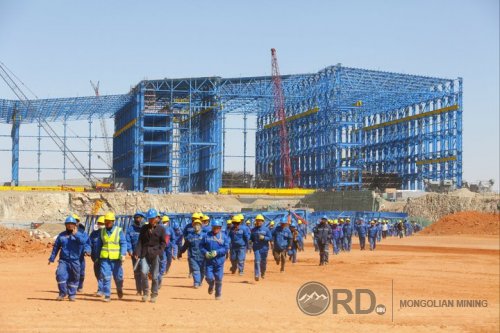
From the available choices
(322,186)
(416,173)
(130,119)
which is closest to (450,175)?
(416,173)

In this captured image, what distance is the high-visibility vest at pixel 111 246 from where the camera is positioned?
46.4 ft

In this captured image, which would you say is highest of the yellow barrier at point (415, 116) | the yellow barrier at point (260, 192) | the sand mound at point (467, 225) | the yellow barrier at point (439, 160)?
the yellow barrier at point (415, 116)

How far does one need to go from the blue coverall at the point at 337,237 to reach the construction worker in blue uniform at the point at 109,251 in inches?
716

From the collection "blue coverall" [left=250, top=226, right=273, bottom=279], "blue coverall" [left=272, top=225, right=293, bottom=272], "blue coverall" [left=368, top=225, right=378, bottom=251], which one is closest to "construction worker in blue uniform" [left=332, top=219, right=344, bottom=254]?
"blue coverall" [left=368, top=225, right=378, bottom=251]

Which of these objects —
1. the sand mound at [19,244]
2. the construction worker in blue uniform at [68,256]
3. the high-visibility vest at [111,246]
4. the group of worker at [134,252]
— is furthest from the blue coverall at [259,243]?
the sand mound at [19,244]

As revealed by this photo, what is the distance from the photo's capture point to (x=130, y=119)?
81.2 metres

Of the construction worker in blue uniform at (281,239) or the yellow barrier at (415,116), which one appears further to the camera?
the yellow barrier at (415,116)

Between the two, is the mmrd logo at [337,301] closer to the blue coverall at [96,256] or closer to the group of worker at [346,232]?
the blue coverall at [96,256]

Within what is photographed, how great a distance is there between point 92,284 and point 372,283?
651 centimetres

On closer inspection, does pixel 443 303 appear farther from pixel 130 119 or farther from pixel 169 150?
pixel 130 119

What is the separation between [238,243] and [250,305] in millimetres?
5183

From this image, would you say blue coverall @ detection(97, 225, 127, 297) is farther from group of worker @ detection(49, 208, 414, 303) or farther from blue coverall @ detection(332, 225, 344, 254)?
blue coverall @ detection(332, 225, 344, 254)

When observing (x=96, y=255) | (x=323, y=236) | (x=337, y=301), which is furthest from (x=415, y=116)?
(x=96, y=255)

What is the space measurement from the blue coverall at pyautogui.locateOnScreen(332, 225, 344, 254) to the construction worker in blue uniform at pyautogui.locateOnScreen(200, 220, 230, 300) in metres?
17.0
